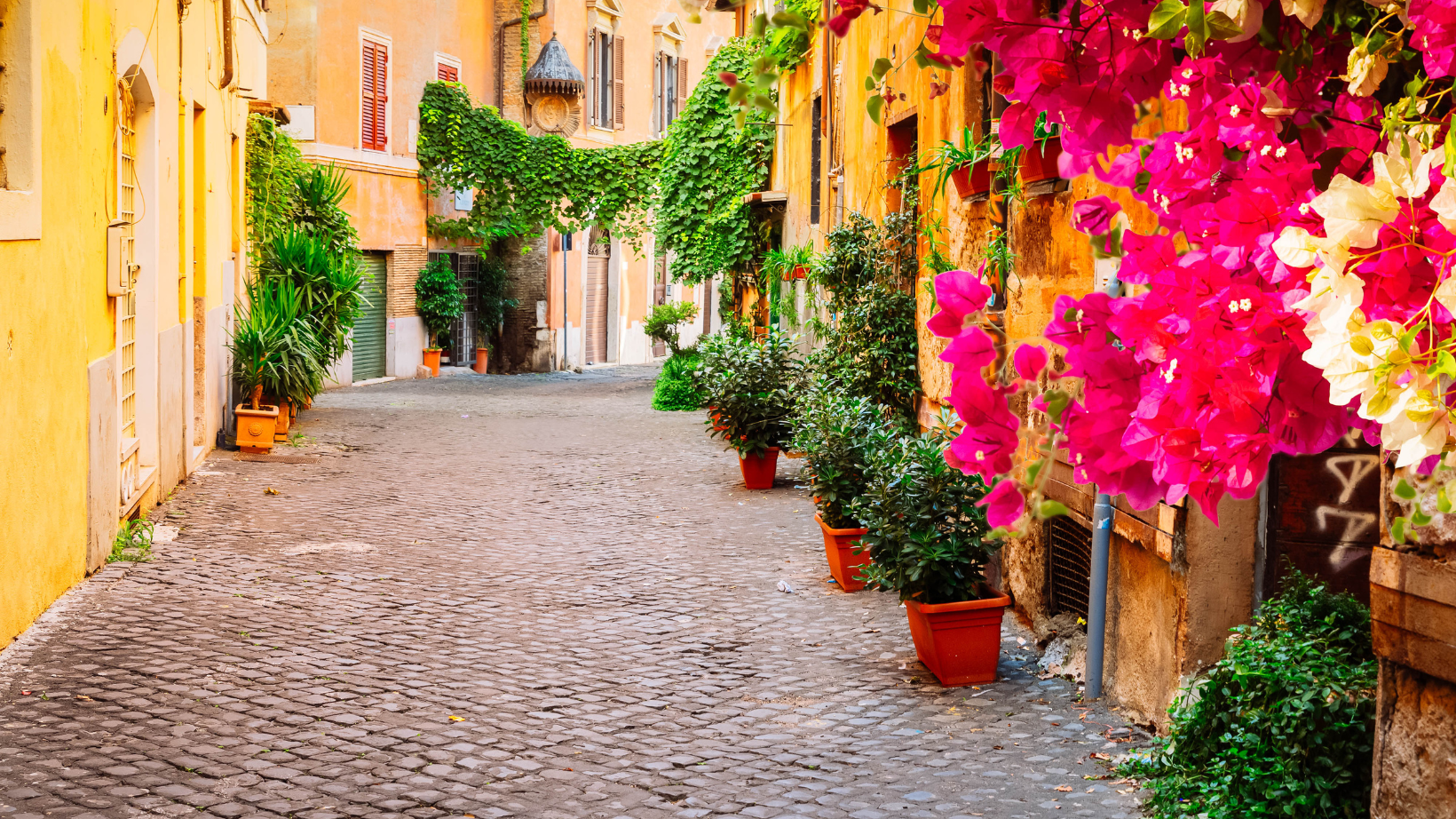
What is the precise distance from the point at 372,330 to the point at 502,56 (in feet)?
22.9

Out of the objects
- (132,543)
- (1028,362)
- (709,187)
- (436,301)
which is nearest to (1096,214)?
(1028,362)

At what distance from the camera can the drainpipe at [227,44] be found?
509 inches

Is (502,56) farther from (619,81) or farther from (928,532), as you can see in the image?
(928,532)

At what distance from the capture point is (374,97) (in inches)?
925

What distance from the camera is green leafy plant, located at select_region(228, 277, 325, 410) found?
13336mm

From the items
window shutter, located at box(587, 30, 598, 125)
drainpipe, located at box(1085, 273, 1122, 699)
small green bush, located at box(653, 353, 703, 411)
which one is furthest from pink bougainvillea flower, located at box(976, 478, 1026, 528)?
window shutter, located at box(587, 30, 598, 125)

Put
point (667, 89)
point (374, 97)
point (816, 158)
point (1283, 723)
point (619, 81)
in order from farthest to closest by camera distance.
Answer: point (667, 89) < point (619, 81) < point (374, 97) < point (816, 158) < point (1283, 723)

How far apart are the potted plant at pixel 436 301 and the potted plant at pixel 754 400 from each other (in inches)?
565

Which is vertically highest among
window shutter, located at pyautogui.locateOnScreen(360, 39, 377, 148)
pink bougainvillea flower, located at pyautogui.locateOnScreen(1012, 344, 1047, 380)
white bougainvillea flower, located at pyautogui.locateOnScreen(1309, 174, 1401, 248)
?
window shutter, located at pyautogui.locateOnScreen(360, 39, 377, 148)

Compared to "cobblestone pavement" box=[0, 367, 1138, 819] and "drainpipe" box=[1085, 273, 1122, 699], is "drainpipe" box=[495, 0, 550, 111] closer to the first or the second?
"cobblestone pavement" box=[0, 367, 1138, 819]

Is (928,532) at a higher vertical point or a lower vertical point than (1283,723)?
higher

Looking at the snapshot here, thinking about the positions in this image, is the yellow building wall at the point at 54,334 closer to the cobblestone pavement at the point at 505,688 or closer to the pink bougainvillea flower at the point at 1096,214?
the cobblestone pavement at the point at 505,688

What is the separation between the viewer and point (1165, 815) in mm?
3994

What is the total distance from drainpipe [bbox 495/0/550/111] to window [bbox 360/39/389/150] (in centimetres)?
395
